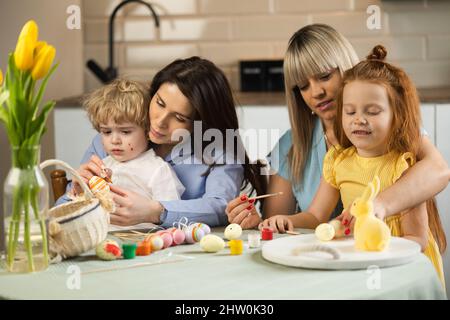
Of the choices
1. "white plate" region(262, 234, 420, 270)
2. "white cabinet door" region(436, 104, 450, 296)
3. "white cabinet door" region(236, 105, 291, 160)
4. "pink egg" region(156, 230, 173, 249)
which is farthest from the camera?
"white cabinet door" region(236, 105, 291, 160)

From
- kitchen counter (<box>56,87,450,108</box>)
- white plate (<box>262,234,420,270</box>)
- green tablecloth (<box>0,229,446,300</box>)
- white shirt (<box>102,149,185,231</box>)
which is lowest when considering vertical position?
green tablecloth (<box>0,229,446,300</box>)

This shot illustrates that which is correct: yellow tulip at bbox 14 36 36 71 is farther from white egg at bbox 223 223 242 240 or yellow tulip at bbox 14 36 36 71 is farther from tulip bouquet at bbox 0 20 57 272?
white egg at bbox 223 223 242 240

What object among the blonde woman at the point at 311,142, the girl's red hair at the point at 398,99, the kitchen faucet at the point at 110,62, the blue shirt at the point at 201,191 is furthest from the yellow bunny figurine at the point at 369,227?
the kitchen faucet at the point at 110,62

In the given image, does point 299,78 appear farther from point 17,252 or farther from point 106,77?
point 106,77

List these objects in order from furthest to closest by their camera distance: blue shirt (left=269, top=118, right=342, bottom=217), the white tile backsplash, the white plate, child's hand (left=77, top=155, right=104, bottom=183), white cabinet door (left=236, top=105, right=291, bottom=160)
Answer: the white tile backsplash → white cabinet door (left=236, top=105, right=291, bottom=160) → blue shirt (left=269, top=118, right=342, bottom=217) → child's hand (left=77, top=155, right=104, bottom=183) → the white plate

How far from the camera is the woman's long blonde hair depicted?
7.18 ft

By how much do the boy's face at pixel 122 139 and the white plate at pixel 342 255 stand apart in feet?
2.15

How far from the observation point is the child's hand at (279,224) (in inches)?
76.7

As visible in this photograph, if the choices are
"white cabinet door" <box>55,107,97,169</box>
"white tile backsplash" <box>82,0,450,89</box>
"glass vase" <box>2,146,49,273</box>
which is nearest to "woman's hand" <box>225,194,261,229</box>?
"glass vase" <box>2,146,49,273</box>

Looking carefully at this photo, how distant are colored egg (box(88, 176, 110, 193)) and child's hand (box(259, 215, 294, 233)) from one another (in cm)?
39

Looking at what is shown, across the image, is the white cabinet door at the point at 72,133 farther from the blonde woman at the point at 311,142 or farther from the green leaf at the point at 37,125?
the green leaf at the point at 37,125

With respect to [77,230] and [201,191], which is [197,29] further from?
[77,230]

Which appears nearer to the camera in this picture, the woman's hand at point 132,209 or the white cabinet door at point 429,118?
the woman's hand at point 132,209
